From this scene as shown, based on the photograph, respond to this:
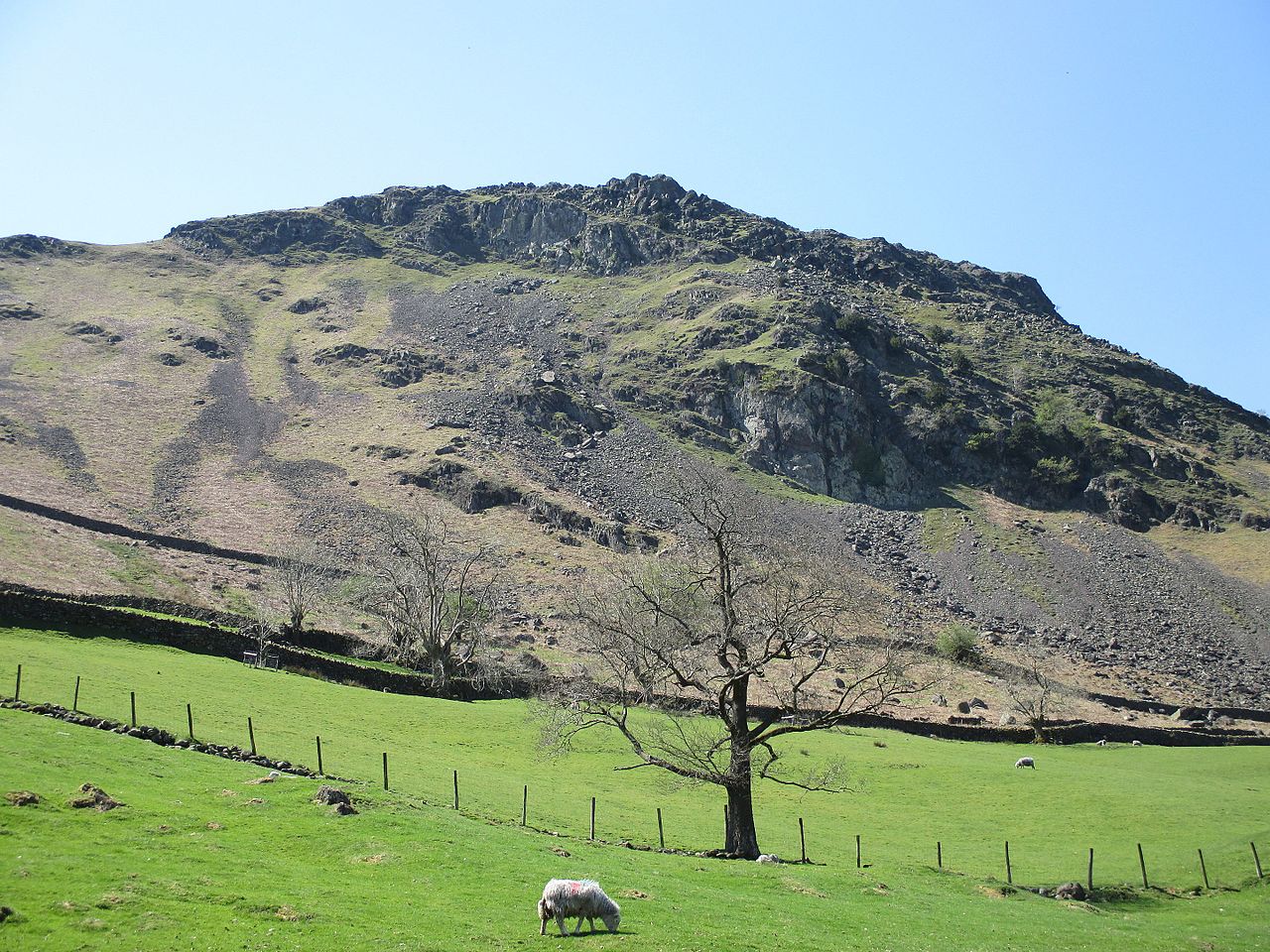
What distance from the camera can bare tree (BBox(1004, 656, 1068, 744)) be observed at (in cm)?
6556

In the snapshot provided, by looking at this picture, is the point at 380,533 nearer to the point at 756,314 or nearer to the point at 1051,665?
the point at 1051,665

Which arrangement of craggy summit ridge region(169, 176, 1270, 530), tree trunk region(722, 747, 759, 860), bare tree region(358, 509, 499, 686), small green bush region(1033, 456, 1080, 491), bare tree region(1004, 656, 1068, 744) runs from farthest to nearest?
small green bush region(1033, 456, 1080, 491)
craggy summit ridge region(169, 176, 1270, 530)
bare tree region(1004, 656, 1068, 744)
bare tree region(358, 509, 499, 686)
tree trunk region(722, 747, 759, 860)

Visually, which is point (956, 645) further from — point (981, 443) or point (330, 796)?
point (981, 443)

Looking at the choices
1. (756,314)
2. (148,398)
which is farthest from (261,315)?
(756,314)

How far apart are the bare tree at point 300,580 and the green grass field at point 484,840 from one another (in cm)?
1255

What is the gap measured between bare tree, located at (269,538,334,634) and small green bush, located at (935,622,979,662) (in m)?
57.7

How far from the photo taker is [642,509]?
11750cm

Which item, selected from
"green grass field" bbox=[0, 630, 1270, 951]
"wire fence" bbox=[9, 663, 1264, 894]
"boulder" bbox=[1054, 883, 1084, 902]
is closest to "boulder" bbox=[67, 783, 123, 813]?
"green grass field" bbox=[0, 630, 1270, 951]

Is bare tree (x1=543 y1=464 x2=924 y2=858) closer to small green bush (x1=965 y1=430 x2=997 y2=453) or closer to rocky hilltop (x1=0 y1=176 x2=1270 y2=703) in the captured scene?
rocky hilltop (x1=0 y1=176 x2=1270 y2=703)

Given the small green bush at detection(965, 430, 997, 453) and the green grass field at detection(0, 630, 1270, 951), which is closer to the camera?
the green grass field at detection(0, 630, 1270, 951)

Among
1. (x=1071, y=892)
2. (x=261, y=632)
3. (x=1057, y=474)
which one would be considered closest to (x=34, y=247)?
(x=261, y=632)

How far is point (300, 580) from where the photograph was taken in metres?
62.0

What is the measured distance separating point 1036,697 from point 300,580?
57.9m

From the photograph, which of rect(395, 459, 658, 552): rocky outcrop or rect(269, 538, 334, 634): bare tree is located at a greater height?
rect(395, 459, 658, 552): rocky outcrop
